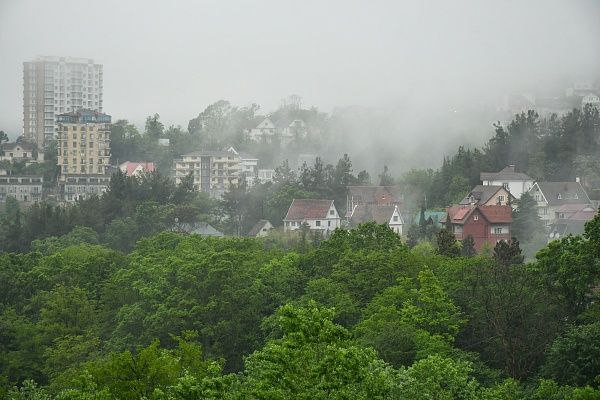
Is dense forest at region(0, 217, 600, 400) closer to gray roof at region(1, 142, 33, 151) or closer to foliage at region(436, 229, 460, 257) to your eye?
foliage at region(436, 229, 460, 257)

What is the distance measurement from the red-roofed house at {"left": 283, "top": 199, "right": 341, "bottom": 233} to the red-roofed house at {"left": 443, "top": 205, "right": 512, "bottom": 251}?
11.3 meters

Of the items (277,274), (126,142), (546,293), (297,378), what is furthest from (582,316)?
(126,142)

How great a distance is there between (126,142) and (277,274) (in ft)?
211

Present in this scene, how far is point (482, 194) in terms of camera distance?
187ft

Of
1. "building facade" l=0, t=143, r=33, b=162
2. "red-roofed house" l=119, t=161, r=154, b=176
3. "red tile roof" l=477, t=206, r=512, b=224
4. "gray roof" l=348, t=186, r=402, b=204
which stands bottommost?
"red tile roof" l=477, t=206, r=512, b=224

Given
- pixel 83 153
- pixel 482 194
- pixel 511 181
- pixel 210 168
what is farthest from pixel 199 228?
pixel 83 153

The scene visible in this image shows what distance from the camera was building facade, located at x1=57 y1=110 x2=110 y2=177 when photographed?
88.7 meters

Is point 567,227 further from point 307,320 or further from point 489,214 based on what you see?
point 307,320

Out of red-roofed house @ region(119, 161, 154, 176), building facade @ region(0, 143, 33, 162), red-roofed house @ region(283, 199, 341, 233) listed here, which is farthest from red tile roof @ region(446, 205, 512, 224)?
building facade @ region(0, 143, 33, 162)

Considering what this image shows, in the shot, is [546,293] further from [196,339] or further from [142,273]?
[142,273]

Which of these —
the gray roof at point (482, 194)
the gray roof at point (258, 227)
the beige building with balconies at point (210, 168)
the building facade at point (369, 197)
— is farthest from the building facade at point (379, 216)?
the beige building with balconies at point (210, 168)

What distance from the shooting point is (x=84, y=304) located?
1382 inches

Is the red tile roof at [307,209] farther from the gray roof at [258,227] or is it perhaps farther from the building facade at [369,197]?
the building facade at [369,197]

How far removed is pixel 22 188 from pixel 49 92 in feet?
96.5
